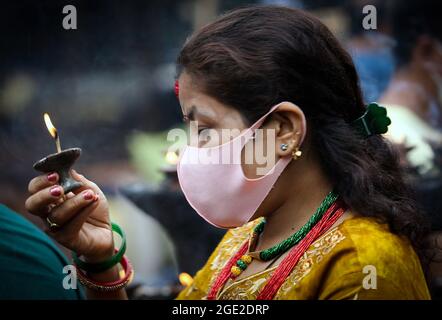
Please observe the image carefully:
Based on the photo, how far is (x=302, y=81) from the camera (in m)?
1.82

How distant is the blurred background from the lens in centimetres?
385

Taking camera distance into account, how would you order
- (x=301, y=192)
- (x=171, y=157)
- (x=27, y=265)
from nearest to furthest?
(x=301, y=192), (x=27, y=265), (x=171, y=157)

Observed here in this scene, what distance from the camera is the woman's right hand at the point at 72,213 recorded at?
182 cm

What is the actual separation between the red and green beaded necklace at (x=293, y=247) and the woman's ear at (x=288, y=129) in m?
0.21

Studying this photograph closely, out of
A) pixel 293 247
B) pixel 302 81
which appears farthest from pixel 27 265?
pixel 302 81

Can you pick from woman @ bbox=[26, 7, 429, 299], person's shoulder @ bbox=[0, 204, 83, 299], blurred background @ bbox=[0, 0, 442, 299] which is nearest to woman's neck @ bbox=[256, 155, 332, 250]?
woman @ bbox=[26, 7, 429, 299]

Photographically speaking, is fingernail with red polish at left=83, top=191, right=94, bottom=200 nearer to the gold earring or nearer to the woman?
the woman

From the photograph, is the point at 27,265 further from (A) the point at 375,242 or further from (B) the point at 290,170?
(A) the point at 375,242

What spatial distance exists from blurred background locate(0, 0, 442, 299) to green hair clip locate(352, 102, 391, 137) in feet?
6.43

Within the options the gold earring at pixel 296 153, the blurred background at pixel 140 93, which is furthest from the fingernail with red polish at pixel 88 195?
the blurred background at pixel 140 93

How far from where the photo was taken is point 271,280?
1.82m

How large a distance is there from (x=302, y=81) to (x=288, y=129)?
15cm

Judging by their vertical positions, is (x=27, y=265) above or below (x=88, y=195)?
below
